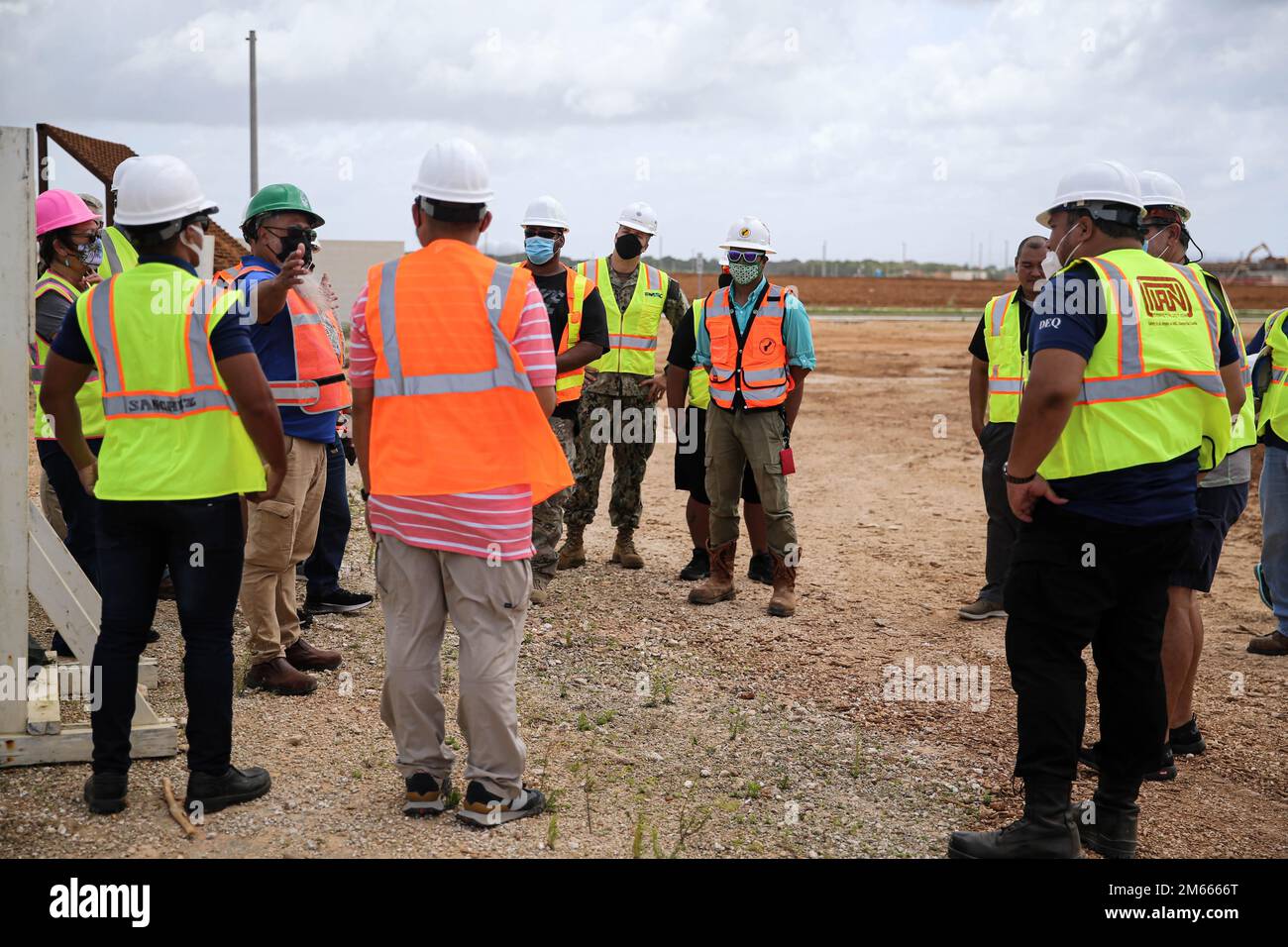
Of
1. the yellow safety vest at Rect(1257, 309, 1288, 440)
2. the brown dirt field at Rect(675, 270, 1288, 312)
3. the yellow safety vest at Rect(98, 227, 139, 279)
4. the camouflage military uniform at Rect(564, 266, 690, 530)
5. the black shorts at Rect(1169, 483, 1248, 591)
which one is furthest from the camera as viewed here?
the brown dirt field at Rect(675, 270, 1288, 312)

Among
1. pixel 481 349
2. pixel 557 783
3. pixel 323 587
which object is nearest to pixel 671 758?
pixel 557 783

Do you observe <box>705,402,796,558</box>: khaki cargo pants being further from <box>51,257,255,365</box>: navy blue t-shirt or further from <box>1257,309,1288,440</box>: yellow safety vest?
<box>51,257,255,365</box>: navy blue t-shirt

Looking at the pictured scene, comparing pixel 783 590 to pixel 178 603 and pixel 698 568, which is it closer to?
pixel 698 568

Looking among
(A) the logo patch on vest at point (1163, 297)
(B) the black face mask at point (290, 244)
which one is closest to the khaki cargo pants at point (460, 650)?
(B) the black face mask at point (290, 244)

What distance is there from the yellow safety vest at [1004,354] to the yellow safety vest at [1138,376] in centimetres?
286

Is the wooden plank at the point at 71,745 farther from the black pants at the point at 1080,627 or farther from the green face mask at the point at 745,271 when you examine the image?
the green face mask at the point at 745,271

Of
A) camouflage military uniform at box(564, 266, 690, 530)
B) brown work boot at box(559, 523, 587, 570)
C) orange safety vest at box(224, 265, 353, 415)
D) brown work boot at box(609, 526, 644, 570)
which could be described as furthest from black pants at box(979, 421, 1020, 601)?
orange safety vest at box(224, 265, 353, 415)

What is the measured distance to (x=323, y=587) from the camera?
23.3 feet

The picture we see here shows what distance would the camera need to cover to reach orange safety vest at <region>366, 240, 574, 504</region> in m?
3.93

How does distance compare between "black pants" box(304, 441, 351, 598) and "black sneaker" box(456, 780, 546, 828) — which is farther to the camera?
"black pants" box(304, 441, 351, 598)

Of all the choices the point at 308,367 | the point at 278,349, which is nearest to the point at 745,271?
the point at 308,367

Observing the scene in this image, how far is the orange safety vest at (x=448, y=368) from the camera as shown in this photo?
3.93 metres

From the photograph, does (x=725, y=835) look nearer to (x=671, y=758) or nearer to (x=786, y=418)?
(x=671, y=758)

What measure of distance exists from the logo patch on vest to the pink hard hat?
4.65 metres
